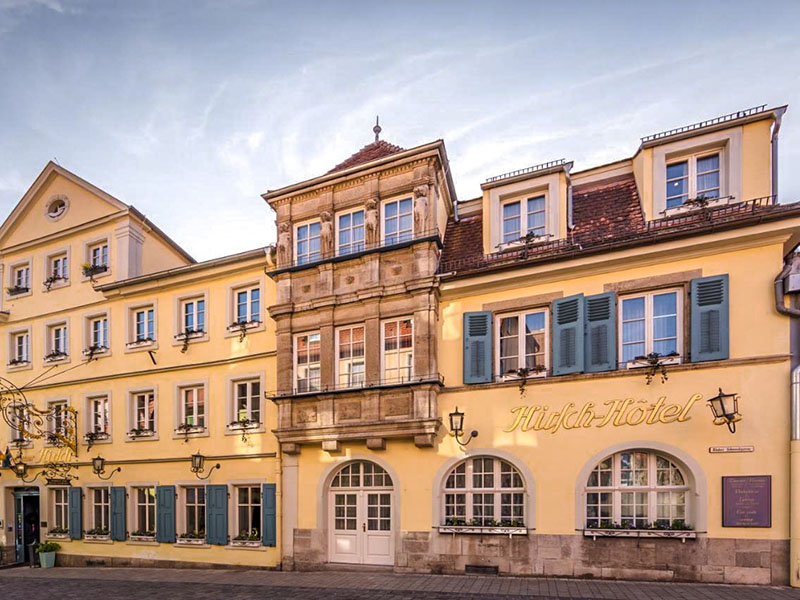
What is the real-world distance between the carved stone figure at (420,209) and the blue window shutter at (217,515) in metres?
8.82

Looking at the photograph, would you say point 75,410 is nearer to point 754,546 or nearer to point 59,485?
point 59,485

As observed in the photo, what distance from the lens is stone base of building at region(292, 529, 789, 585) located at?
10.1m

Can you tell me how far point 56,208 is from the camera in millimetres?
20156

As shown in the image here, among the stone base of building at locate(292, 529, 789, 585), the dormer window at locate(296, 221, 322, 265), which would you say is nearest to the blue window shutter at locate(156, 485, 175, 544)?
the stone base of building at locate(292, 529, 789, 585)

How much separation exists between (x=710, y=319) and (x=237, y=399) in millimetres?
12013

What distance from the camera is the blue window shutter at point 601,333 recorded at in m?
11.7

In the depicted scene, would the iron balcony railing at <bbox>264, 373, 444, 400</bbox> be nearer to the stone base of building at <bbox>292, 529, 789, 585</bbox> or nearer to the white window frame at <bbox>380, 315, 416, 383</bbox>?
the white window frame at <bbox>380, 315, 416, 383</bbox>

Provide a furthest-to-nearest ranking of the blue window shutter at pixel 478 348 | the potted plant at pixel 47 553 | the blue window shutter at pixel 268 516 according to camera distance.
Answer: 1. the potted plant at pixel 47 553
2. the blue window shutter at pixel 268 516
3. the blue window shutter at pixel 478 348

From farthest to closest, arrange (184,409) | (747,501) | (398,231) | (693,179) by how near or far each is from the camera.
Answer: (184,409), (398,231), (693,179), (747,501)

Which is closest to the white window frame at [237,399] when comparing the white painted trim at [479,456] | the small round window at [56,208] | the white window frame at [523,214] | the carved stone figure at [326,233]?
the carved stone figure at [326,233]

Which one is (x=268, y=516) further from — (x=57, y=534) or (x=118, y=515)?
(x=57, y=534)

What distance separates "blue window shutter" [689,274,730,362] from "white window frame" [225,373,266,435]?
10634mm

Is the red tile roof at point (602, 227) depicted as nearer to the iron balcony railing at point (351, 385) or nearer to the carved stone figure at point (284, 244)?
the iron balcony railing at point (351, 385)

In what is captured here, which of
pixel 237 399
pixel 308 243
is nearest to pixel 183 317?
pixel 237 399
